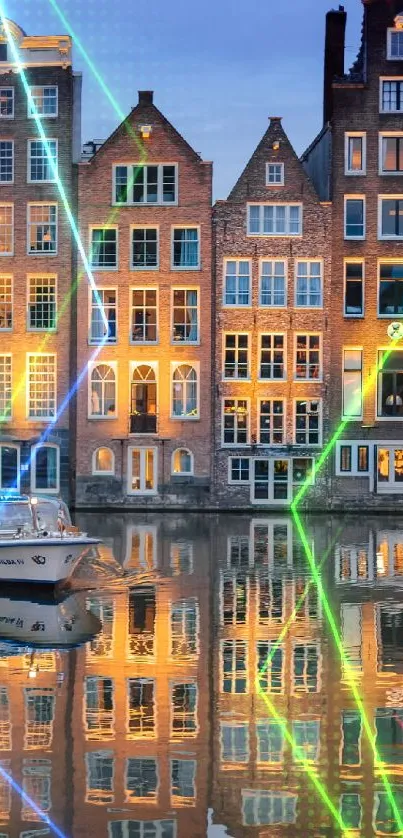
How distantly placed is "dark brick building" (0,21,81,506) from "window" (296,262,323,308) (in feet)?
31.3

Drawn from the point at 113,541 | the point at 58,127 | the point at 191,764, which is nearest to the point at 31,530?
the point at 113,541

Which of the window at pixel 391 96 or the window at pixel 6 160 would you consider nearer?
the window at pixel 391 96

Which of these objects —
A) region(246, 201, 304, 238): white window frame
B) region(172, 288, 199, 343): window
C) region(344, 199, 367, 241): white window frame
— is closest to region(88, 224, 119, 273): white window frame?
region(172, 288, 199, 343): window

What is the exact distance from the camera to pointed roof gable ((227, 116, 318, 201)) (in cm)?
5703

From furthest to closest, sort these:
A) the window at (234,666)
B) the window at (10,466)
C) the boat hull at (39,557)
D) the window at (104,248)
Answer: the window at (10,466) → the window at (104,248) → the boat hull at (39,557) → the window at (234,666)

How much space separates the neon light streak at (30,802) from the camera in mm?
13895

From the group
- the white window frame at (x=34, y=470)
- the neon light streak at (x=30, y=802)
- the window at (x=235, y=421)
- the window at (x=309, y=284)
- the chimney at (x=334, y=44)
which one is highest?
the chimney at (x=334, y=44)

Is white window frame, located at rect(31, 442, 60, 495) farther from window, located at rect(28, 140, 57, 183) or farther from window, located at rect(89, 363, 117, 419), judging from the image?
window, located at rect(28, 140, 57, 183)

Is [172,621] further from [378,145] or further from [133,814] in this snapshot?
[378,145]

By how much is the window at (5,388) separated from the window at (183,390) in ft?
22.7

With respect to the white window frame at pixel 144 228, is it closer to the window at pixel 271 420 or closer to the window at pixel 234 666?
the window at pixel 271 420

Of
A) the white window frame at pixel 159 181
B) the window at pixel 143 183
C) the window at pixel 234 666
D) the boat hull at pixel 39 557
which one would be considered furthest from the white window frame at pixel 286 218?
the window at pixel 234 666

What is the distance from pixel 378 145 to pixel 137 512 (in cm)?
1827

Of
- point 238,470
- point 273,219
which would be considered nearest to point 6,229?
point 273,219
